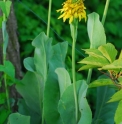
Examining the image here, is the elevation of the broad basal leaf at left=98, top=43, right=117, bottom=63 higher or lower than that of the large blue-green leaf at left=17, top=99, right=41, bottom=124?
higher

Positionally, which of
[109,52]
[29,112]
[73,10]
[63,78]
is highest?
[73,10]

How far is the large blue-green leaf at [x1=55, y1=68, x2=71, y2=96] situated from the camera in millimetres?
1282

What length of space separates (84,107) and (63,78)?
0.13 m

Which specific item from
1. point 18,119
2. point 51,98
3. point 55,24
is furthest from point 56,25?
point 18,119

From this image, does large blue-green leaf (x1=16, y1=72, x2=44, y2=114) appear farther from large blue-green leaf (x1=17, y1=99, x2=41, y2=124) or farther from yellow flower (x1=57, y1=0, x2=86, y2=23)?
yellow flower (x1=57, y1=0, x2=86, y2=23)

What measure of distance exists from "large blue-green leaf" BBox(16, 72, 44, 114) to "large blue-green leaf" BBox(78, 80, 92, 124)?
22 cm

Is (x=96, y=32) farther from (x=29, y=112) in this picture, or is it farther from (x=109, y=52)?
(x=29, y=112)

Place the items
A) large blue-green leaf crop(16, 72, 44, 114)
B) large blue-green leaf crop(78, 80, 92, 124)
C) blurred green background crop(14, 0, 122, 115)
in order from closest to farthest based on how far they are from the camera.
A: large blue-green leaf crop(78, 80, 92, 124)
large blue-green leaf crop(16, 72, 44, 114)
blurred green background crop(14, 0, 122, 115)

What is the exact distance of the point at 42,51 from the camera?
1.37 meters

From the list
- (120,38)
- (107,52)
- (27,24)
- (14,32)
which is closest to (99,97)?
(107,52)

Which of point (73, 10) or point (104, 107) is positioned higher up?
point (73, 10)

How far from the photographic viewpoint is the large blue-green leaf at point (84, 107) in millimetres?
1198

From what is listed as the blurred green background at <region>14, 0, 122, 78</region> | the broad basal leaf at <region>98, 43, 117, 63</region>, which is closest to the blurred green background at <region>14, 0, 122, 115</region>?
the blurred green background at <region>14, 0, 122, 78</region>

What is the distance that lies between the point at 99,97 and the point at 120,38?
195cm
